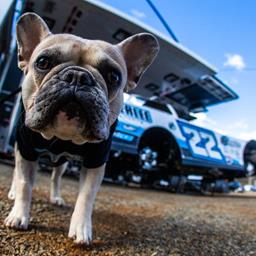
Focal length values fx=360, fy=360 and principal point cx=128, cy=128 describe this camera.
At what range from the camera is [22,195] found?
7.59 feet

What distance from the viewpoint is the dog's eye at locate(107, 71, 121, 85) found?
7.10ft

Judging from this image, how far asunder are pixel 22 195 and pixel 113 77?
37.6 inches

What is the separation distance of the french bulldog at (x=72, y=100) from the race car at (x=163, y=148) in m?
3.87

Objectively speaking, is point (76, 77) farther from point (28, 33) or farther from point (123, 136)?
point (123, 136)

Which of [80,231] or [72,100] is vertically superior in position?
[72,100]

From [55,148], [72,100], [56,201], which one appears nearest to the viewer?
[72,100]

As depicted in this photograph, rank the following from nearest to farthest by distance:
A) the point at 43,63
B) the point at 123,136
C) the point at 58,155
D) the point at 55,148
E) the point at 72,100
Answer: the point at 72,100
the point at 43,63
the point at 55,148
the point at 58,155
the point at 123,136

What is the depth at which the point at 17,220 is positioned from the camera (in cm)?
214

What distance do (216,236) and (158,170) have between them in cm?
503

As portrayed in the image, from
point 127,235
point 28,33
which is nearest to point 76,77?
point 28,33

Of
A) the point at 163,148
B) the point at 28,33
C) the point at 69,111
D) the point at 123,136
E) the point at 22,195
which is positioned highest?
the point at 163,148

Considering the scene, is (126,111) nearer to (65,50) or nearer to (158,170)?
(158,170)

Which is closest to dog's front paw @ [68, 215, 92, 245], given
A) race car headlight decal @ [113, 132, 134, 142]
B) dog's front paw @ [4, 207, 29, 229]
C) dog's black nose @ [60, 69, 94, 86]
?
dog's front paw @ [4, 207, 29, 229]

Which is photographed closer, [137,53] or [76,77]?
[76,77]
